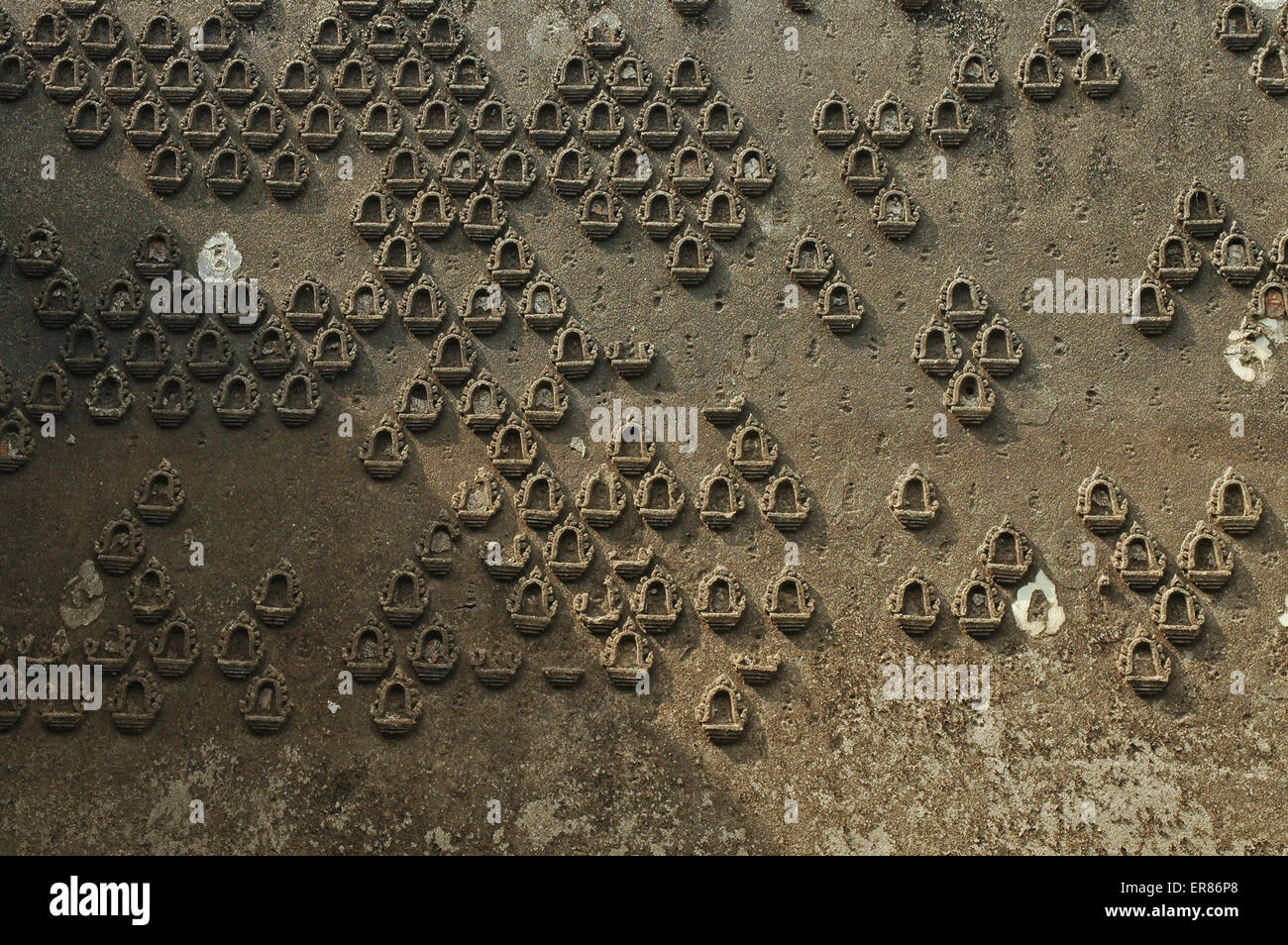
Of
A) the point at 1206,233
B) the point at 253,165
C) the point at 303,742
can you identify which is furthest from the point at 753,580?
the point at 253,165

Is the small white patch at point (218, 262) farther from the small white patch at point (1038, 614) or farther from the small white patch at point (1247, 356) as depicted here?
the small white patch at point (1247, 356)

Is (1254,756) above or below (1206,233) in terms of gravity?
below

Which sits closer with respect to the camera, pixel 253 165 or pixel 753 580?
pixel 753 580

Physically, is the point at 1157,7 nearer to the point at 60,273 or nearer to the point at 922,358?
the point at 922,358

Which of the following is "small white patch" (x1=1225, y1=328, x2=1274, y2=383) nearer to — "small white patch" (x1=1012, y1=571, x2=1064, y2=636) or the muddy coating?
the muddy coating

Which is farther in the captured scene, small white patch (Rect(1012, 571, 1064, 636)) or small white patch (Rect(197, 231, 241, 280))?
small white patch (Rect(197, 231, 241, 280))

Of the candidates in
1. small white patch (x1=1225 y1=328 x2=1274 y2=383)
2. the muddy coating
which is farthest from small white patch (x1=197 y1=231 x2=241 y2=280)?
small white patch (x1=1225 y1=328 x2=1274 y2=383)

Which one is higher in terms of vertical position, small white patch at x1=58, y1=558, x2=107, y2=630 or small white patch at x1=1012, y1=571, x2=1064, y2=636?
small white patch at x1=58, y1=558, x2=107, y2=630
